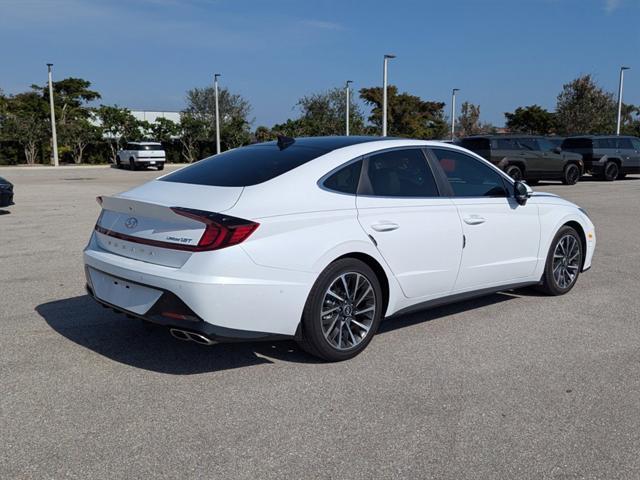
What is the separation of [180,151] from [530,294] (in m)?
41.8

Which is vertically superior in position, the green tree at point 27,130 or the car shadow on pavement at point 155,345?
the green tree at point 27,130

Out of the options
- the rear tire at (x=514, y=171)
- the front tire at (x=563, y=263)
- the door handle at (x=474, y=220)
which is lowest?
the front tire at (x=563, y=263)

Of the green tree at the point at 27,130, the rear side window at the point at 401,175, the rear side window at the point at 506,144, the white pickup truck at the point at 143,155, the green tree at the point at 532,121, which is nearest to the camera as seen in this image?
the rear side window at the point at 401,175

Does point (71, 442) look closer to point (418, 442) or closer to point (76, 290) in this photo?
point (418, 442)

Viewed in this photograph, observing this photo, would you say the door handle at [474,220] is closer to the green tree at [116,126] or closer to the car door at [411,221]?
the car door at [411,221]

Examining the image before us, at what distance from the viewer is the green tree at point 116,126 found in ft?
139

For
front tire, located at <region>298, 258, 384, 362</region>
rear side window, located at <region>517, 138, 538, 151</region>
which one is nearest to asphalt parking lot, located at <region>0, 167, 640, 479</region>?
front tire, located at <region>298, 258, 384, 362</region>

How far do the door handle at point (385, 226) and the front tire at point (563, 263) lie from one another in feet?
7.36

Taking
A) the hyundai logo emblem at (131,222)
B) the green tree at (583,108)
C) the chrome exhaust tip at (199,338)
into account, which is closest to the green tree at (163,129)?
the green tree at (583,108)

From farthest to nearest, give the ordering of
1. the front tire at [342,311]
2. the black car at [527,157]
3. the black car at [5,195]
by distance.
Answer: the black car at [527,157] → the black car at [5,195] → the front tire at [342,311]

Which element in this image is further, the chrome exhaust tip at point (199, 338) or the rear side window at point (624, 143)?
the rear side window at point (624, 143)

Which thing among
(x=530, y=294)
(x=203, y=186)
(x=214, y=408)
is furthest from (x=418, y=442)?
(x=530, y=294)

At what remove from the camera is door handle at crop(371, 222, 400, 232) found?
4605mm

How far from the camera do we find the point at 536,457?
323 cm
